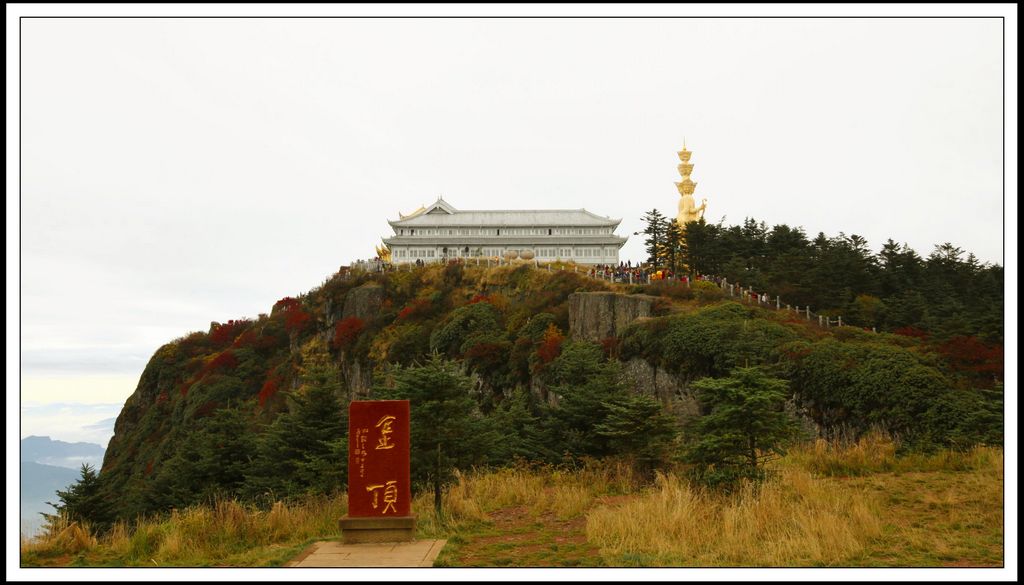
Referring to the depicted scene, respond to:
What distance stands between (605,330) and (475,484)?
65.1 ft

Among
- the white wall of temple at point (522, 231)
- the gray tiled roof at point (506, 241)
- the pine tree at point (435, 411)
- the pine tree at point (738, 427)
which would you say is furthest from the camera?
the white wall of temple at point (522, 231)

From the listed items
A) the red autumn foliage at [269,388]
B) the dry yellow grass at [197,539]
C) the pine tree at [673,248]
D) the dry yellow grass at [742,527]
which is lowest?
the red autumn foliage at [269,388]

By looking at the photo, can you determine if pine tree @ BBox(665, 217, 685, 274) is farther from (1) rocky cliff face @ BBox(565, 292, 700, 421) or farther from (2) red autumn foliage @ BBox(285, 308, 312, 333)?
(2) red autumn foliage @ BBox(285, 308, 312, 333)

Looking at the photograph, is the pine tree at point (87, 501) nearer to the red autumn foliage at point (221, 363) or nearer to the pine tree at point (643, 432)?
the pine tree at point (643, 432)

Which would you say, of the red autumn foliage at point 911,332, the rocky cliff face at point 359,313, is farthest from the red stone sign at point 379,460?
the rocky cliff face at point 359,313

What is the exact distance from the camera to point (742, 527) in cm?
888

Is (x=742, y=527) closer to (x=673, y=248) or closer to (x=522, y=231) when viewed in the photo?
(x=673, y=248)

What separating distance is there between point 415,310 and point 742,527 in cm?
3623

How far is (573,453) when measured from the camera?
15.7 meters

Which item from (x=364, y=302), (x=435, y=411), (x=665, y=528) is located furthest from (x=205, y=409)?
(x=665, y=528)

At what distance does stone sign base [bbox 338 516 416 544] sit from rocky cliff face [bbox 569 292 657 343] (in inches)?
863

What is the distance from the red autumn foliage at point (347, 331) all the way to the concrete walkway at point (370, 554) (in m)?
36.8

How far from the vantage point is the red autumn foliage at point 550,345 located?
33.1 m

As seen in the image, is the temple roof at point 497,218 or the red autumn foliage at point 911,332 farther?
the temple roof at point 497,218
